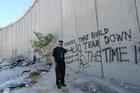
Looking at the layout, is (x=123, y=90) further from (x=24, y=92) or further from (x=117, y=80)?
(x=24, y=92)

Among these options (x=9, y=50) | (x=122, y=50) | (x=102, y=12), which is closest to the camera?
(x=122, y=50)

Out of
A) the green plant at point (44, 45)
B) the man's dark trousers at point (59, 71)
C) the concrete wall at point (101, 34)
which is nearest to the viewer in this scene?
the concrete wall at point (101, 34)

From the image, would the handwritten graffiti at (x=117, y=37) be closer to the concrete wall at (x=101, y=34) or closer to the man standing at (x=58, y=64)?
the concrete wall at (x=101, y=34)

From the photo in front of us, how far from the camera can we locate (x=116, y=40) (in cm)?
369

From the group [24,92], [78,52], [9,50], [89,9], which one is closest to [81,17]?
[89,9]

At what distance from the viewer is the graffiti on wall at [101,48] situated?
11.4 feet

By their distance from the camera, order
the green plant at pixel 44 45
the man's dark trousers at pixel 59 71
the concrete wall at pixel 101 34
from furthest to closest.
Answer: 1. the green plant at pixel 44 45
2. the man's dark trousers at pixel 59 71
3. the concrete wall at pixel 101 34

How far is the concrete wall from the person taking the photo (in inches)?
131

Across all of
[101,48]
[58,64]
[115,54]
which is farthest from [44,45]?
[115,54]

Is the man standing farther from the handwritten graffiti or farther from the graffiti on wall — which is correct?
the handwritten graffiti

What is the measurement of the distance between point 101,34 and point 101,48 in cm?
51

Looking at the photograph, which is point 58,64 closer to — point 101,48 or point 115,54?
point 101,48

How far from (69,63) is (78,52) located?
0.95 meters

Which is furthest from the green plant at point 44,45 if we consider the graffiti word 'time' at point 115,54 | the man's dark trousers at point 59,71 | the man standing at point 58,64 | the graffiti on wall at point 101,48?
the graffiti word 'time' at point 115,54
